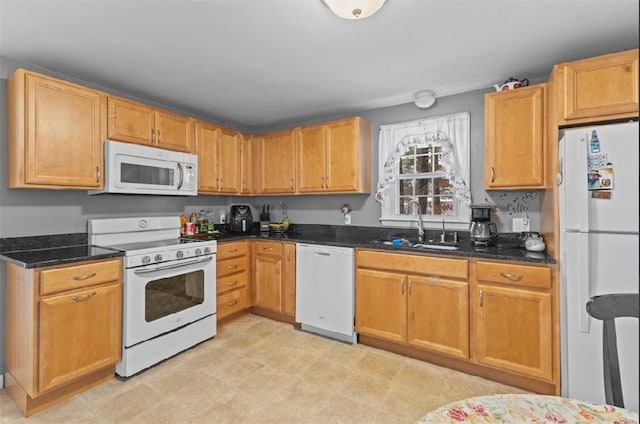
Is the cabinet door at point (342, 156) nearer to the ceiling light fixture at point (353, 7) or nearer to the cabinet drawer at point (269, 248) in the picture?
the cabinet drawer at point (269, 248)

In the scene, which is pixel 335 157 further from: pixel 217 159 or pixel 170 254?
pixel 170 254

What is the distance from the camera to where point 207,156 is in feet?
11.5

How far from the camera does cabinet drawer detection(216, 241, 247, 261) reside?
3283 millimetres

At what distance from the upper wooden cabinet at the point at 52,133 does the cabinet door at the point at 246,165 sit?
60.8 inches

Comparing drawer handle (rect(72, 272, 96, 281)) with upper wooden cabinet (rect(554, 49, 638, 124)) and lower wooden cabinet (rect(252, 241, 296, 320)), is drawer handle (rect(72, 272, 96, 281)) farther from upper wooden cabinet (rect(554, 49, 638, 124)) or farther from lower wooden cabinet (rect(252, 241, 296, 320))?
upper wooden cabinet (rect(554, 49, 638, 124))

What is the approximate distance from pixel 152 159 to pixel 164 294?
44.9 inches

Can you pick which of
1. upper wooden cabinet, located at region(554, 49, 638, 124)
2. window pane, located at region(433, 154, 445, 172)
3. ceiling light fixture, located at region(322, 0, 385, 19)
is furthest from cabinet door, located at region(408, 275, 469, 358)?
ceiling light fixture, located at region(322, 0, 385, 19)

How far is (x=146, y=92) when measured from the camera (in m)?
3.06

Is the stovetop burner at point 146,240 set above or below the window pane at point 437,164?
below

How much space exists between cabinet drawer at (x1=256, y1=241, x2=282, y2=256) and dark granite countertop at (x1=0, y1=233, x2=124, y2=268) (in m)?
1.42

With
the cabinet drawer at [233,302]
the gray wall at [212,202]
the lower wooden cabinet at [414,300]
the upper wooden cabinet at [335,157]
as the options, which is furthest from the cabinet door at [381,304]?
the cabinet drawer at [233,302]

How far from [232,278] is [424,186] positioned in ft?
6.98

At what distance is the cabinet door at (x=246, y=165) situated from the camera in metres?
3.94

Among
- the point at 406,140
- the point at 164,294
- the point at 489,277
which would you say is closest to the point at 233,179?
the point at 164,294
